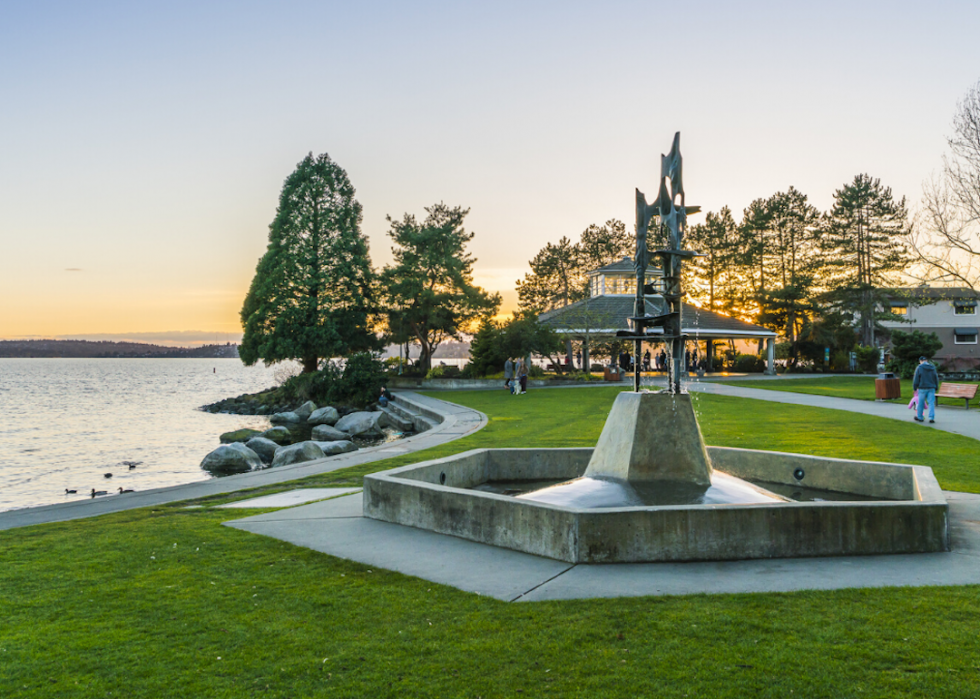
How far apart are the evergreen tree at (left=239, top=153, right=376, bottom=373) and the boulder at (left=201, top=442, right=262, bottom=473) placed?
990 inches

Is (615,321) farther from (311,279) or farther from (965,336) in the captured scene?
(965,336)

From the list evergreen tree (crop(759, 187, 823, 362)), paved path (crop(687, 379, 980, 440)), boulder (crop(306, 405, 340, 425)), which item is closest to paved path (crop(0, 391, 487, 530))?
paved path (crop(687, 379, 980, 440))

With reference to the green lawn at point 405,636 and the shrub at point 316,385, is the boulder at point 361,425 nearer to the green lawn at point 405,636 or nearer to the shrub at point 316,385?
the shrub at point 316,385

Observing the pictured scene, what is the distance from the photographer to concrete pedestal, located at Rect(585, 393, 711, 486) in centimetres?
771

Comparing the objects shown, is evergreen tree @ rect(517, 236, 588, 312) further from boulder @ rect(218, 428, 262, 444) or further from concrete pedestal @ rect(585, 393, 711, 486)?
concrete pedestal @ rect(585, 393, 711, 486)

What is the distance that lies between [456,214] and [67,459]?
35.5 metres

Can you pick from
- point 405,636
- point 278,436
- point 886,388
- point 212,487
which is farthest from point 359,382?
point 405,636

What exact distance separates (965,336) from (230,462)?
6462 centimetres

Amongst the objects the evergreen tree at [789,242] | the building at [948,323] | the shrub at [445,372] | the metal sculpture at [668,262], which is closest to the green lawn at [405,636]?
the metal sculpture at [668,262]

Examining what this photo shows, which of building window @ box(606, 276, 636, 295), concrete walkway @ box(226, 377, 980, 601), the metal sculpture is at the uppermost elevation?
building window @ box(606, 276, 636, 295)

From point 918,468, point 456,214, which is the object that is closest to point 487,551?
point 918,468

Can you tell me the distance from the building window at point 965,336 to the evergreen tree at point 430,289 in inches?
1663

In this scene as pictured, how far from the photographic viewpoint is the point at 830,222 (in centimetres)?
5922

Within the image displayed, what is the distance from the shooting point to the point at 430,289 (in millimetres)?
47438
